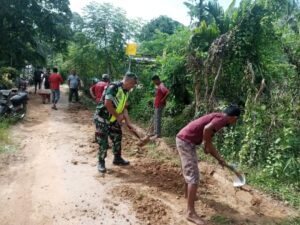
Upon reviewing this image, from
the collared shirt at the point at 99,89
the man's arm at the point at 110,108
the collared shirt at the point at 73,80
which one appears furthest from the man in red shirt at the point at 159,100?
the collared shirt at the point at 73,80

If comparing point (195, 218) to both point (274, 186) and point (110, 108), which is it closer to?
point (274, 186)

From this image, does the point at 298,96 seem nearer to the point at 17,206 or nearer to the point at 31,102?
the point at 17,206

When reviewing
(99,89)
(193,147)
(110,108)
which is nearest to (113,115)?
(110,108)

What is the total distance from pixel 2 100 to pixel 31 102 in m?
5.15

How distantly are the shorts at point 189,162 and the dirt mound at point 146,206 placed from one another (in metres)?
0.63

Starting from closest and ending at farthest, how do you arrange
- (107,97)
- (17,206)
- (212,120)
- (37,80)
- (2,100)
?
(212,120), (17,206), (107,97), (2,100), (37,80)

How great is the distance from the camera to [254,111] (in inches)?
293

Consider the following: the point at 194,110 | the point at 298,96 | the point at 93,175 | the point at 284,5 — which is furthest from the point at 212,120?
the point at 284,5

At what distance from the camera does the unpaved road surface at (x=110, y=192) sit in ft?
16.6

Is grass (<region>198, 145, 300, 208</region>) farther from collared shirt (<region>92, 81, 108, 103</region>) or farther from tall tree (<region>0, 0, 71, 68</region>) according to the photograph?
tall tree (<region>0, 0, 71, 68</region>)

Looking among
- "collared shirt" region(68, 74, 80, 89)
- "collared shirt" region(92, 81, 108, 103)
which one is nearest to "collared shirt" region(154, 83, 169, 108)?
"collared shirt" region(92, 81, 108, 103)

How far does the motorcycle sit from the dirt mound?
665cm

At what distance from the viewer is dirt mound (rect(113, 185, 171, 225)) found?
504 centimetres

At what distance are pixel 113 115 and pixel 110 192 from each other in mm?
1328
